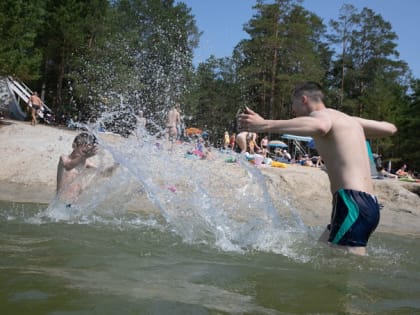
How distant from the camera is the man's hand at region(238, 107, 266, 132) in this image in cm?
355

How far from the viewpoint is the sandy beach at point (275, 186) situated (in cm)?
975

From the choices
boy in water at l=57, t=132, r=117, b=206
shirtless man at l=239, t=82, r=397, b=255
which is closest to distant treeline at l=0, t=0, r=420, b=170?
boy in water at l=57, t=132, r=117, b=206

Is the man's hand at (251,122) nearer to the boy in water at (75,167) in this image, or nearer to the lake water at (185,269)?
the lake water at (185,269)

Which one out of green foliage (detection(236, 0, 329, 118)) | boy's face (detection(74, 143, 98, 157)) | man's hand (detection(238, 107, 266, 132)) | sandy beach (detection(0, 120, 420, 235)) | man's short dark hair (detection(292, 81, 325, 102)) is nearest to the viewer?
man's hand (detection(238, 107, 266, 132))

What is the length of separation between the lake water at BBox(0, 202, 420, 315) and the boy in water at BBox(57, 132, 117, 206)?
5.44 feet

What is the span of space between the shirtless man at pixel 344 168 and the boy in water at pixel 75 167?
3416 millimetres

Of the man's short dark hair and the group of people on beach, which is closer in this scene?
the group of people on beach

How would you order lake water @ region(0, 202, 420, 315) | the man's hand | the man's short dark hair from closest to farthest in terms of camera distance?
1. lake water @ region(0, 202, 420, 315)
2. the man's hand
3. the man's short dark hair

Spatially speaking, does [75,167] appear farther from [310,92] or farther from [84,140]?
[310,92]

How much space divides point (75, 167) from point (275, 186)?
585 cm

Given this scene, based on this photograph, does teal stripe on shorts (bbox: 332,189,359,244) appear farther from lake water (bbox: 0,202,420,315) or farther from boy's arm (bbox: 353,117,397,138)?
boy's arm (bbox: 353,117,397,138)

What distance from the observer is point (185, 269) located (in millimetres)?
3402

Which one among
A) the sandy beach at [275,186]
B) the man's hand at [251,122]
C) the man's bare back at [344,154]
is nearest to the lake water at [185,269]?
the man's bare back at [344,154]

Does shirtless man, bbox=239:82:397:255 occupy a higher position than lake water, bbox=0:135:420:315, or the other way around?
shirtless man, bbox=239:82:397:255
